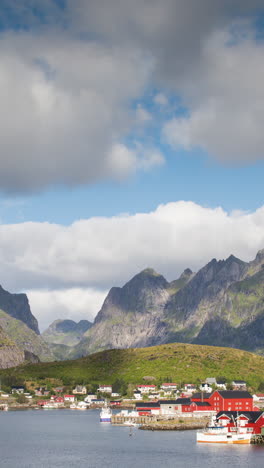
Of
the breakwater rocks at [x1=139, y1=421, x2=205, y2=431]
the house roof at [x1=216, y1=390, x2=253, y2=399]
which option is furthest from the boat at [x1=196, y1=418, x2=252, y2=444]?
the house roof at [x1=216, y1=390, x2=253, y2=399]

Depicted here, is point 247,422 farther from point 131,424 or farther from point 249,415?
point 131,424

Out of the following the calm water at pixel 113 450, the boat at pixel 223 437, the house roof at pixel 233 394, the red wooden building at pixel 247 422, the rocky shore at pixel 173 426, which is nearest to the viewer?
the calm water at pixel 113 450

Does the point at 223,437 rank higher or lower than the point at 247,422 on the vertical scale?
lower

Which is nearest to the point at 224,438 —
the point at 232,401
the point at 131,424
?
the point at 131,424

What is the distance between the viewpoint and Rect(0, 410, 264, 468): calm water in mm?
115125

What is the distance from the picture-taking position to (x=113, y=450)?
430 ft

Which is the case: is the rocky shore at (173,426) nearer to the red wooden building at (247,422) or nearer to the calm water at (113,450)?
the calm water at (113,450)

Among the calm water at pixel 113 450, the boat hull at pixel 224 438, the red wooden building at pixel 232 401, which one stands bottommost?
the calm water at pixel 113 450

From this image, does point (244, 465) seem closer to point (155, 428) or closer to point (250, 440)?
point (250, 440)

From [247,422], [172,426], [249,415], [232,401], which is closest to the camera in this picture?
[247,422]

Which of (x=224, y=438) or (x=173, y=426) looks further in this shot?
(x=173, y=426)

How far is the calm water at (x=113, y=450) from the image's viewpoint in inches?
4532

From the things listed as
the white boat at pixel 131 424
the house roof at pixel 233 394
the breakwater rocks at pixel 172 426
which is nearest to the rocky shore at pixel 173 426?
the breakwater rocks at pixel 172 426

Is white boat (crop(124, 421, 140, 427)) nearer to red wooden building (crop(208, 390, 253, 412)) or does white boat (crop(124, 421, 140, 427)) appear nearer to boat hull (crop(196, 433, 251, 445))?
red wooden building (crop(208, 390, 253, 412))
